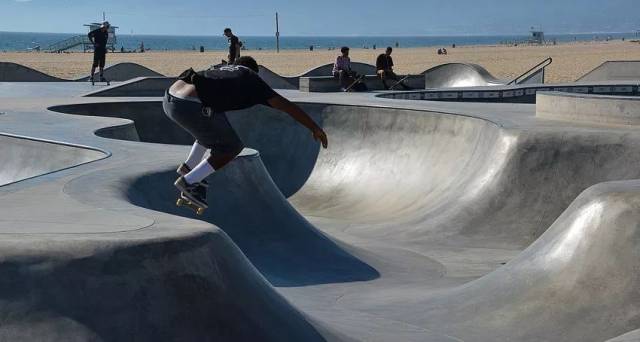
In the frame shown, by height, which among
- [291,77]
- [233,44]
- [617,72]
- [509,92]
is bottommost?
[509,92]

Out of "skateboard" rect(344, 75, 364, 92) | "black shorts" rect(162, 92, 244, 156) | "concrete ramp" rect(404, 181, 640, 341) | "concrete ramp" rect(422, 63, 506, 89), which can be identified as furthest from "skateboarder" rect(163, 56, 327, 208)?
"concrete ramp" rect(422, 63, 506, 89)

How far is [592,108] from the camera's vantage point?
548 inches

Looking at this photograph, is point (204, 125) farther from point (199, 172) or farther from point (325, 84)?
point (325, 84)

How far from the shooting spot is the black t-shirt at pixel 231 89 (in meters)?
6.75

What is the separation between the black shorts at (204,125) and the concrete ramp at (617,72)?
22.9 m

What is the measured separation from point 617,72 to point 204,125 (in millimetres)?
23833

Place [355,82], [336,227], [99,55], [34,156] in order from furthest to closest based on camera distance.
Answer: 1. [355,82]
2. [99,55]
3. [336,227]
4. [34,156]

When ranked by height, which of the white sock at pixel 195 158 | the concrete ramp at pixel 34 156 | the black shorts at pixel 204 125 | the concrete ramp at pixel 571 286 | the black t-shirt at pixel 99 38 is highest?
the black t-shirt at pixel 99 38

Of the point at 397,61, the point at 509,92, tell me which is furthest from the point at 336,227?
the point at 397,61

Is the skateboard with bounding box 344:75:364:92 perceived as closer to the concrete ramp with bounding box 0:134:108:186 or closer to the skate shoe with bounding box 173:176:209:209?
the concrete ramp with bounding box 0:134:108:186

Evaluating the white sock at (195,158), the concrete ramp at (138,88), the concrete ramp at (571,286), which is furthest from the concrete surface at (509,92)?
the white sock at (195,158)

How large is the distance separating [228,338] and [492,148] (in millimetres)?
8253

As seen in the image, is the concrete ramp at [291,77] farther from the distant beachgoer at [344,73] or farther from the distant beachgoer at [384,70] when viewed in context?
the distant beachgoer at [344,73]

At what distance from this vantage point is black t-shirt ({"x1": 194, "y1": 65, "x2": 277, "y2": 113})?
6.75 m
